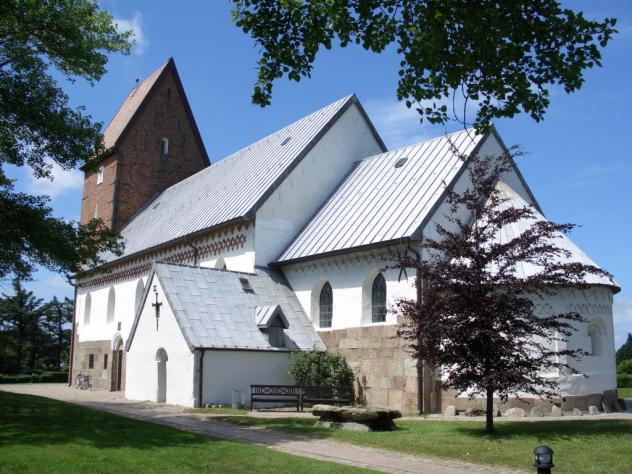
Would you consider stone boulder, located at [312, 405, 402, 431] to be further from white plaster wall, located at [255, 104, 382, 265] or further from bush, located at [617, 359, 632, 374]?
bush, located at [617, 359, 632, 374]

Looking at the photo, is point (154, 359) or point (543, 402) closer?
point (543, 402)

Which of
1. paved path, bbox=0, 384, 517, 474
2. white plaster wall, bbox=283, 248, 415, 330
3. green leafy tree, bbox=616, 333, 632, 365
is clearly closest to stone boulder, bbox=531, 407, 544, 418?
white plaster wall, bbox=283, 248, 415, 330

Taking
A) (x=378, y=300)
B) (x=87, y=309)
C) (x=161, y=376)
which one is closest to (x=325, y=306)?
(x=378, y=300)

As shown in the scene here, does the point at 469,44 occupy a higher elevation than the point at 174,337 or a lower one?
higher

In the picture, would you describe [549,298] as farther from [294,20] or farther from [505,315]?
[294,20]

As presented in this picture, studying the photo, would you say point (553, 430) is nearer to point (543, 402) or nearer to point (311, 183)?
point (543, 402)

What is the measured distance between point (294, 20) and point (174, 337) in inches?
552

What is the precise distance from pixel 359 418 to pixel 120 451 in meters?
5.73

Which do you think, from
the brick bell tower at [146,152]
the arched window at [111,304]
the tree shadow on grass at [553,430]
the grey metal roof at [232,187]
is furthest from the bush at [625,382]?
the brick bell tower at [146,152]

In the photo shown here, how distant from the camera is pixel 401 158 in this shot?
26.5m

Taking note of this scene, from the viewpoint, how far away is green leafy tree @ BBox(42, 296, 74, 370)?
61.8 meters

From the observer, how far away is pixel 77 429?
13633mm

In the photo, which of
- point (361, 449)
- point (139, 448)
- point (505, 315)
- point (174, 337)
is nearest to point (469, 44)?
point (505, 315)

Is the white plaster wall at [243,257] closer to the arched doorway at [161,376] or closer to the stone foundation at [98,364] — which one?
the arched doorway at [161,376]
